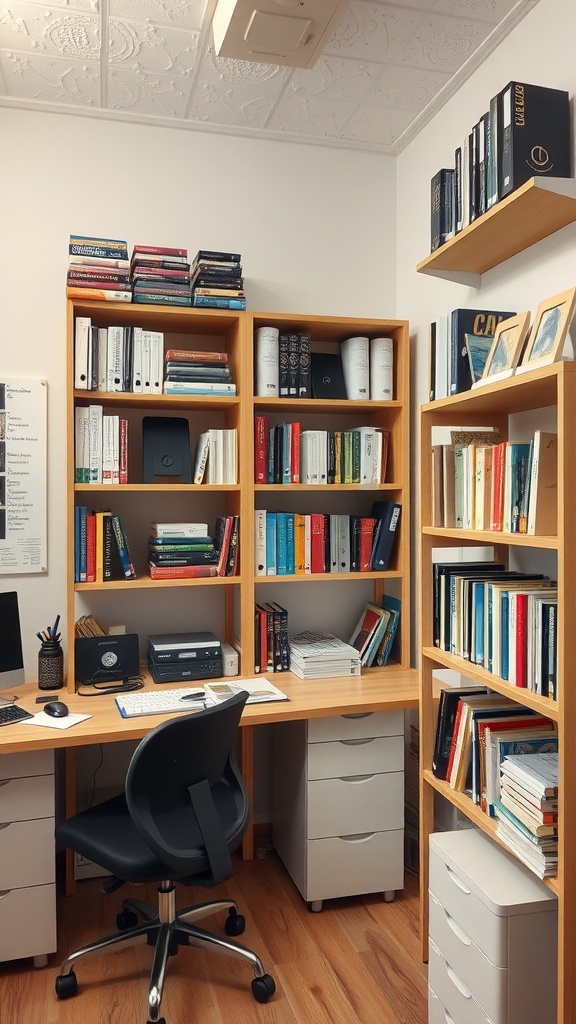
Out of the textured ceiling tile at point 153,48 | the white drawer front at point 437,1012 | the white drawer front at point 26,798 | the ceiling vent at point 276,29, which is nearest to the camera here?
the white drawer front at point 437,1012

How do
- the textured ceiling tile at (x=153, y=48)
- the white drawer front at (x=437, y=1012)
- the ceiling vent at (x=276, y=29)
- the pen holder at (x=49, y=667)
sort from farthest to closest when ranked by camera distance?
the pen holder at (x=49, y=667)
the textured ceiling tile at (x=153, y=48)
the ceiling vent at (x=276, y=29)
the white drawer front at (x=437, y=1012)

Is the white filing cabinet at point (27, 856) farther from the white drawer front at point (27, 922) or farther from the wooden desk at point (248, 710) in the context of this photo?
the wooden desk at point (248, 710)

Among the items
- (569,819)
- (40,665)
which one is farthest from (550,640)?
(40,665)

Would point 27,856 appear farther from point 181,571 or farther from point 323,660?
point 323,660

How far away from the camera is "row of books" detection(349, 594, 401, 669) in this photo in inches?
115

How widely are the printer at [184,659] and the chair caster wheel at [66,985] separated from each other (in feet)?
3.04

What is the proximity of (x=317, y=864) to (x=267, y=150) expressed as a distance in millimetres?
2762

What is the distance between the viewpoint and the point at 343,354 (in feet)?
9.71

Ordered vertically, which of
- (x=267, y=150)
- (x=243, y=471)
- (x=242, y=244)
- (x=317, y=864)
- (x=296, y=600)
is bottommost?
(x=317, y=864)

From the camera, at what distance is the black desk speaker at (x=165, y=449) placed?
270cm

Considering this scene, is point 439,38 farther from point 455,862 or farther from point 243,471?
point 455,862

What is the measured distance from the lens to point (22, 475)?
2721 millimetres

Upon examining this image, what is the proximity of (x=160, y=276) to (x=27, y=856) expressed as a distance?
6.43 ft

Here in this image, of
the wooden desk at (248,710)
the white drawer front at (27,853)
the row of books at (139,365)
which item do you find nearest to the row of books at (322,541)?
the wooden desk at (248,710)
